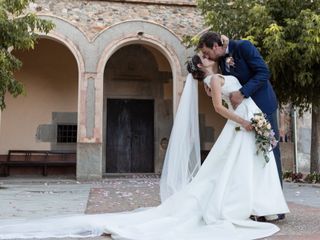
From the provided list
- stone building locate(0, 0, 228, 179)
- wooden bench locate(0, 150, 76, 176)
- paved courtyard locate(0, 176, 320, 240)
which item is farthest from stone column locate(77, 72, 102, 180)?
paved courtyard locate(0, 176, 320, 240)

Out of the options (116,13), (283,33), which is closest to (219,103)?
(283,33)

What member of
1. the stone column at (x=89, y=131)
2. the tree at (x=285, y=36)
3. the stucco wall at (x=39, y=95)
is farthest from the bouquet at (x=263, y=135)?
the stucco wall at (x=39, y=95)

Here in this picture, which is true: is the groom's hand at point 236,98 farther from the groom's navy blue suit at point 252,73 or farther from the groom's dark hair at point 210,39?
the groom's dark hair at point 210,39

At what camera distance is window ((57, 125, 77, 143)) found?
1563 cm

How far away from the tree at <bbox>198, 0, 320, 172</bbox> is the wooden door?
5.23 metres

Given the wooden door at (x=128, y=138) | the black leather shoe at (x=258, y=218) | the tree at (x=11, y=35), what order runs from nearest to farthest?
the black leather shoe at (x=258, y=218), the tree at (x=11, y=35), the wooden door at (x=128, y=138)

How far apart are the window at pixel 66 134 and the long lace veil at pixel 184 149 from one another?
10907 millimetres

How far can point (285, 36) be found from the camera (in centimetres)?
1042

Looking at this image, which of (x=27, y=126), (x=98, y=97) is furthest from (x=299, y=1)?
(x=27, y=126)

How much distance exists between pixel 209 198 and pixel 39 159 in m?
11.5

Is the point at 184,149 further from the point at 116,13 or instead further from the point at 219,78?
the point at 116,13

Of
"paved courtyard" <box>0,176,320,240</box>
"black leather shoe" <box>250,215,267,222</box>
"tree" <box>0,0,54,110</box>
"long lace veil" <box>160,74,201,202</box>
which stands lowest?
"paved courtyard" <box>0,176,320,240</box>

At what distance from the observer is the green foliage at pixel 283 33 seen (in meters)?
9.91

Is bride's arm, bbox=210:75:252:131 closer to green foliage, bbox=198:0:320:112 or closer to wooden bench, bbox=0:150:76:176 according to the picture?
green foliage, bbox=198:0:320:112
